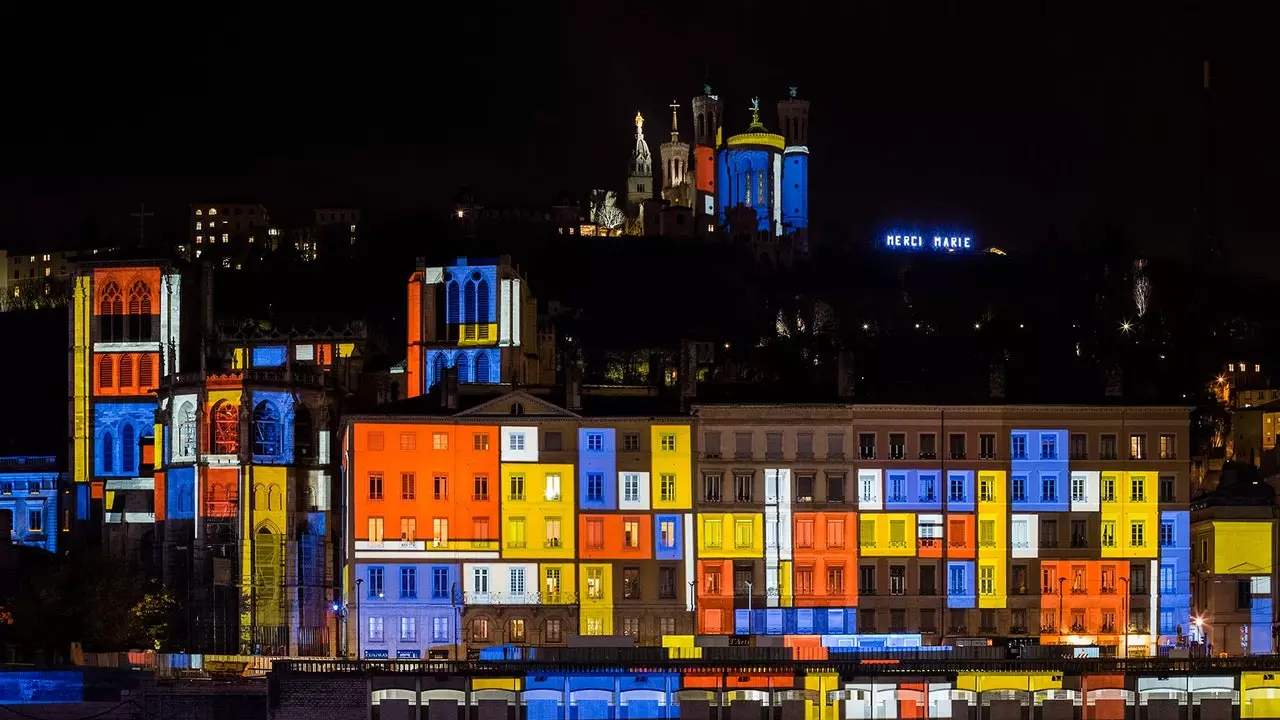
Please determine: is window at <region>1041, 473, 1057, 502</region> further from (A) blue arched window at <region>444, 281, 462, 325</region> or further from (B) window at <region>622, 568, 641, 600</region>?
(A) blue arched window at <region>444, 281, 462, 325</region>

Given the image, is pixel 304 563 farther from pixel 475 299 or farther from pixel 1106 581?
pixel 1106 581

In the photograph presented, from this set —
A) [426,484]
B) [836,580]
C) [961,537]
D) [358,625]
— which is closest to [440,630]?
[358,625]

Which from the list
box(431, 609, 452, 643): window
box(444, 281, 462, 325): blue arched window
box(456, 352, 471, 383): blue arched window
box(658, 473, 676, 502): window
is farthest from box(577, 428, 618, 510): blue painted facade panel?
box(444, 281, 462, 325): blue arched window

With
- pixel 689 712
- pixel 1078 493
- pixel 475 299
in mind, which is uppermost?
pixel 475 299

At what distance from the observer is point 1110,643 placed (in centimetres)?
11156

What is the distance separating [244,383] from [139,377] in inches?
622

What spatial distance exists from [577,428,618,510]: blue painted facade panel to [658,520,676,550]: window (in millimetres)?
2200

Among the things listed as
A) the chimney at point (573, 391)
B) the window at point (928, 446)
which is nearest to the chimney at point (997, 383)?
the window at point (928, 446)

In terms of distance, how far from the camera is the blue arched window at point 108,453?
449 ft

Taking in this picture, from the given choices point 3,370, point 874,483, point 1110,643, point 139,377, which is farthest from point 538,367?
point 3,370

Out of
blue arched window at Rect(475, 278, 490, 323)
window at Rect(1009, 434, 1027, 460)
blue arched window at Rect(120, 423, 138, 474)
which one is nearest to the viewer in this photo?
window at Rect(1009, 434, 1027, 460)

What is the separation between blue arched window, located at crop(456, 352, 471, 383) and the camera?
132 meters

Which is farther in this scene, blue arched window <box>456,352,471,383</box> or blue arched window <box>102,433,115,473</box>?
blue arched window <box>102,433,115,473</box>

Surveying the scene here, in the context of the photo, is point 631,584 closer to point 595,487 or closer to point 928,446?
point 595,487
